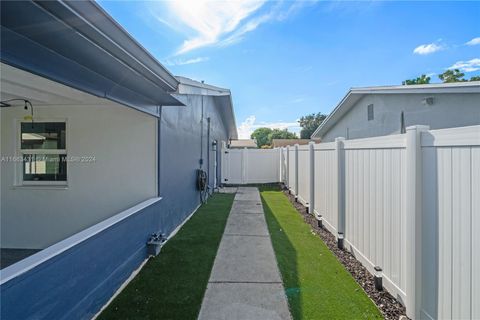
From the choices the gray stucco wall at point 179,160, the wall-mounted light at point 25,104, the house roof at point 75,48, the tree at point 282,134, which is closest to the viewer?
the house roof at point 75,48

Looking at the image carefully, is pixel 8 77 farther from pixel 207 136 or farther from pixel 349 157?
pixel 207 136

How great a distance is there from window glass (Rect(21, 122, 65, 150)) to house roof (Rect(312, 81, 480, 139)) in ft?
27.9

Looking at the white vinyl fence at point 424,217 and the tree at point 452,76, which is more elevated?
the tree at point 452,76

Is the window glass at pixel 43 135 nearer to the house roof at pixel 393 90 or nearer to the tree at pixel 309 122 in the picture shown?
the house roof at pixel 393 90

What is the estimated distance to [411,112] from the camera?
8.43 meters

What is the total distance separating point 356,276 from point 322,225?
8.71 ft

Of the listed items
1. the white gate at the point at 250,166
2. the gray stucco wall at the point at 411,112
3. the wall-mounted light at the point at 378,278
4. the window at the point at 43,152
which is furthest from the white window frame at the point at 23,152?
the white gate at the point at 250,166

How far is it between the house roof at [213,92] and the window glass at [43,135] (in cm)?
241

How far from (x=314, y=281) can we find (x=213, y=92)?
570cm

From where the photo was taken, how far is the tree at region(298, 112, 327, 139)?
6669cm

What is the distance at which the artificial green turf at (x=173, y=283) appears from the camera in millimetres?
3081

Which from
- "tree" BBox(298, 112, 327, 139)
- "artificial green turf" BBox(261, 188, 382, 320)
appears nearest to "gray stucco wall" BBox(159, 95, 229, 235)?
"artificial green turf" BBox(261, 188, 382, 320)

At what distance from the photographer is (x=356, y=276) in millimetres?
3996

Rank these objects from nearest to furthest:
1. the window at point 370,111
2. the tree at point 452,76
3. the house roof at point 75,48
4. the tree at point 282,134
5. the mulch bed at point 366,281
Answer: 1. the house roof at point 75,48
2. the mulch bed at point 366,281
3. the window at point 370,111
4. the tree at point 452,76
5. the tree at point 282,134
